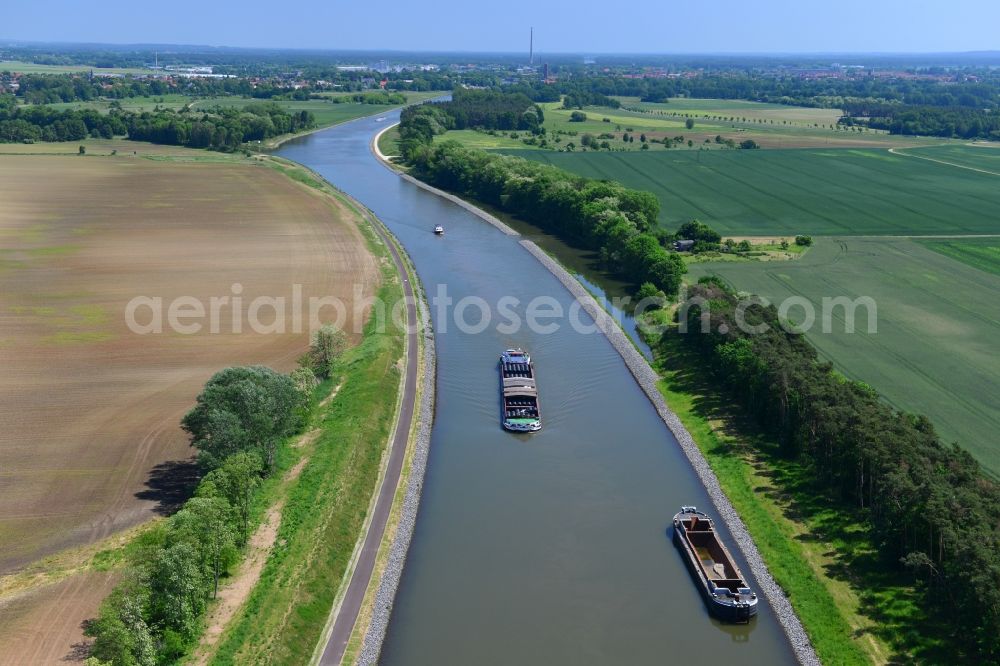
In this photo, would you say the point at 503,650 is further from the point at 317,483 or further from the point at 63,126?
the point at 63,126

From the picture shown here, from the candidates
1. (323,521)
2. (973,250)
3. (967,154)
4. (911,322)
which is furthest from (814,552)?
(967,154)

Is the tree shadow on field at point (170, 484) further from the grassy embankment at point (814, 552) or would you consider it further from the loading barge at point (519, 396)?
the grassy embankment at point (814, 552)

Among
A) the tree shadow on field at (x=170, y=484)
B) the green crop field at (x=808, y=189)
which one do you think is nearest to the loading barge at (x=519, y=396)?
the tree shadow on field at (x=170, y=484)

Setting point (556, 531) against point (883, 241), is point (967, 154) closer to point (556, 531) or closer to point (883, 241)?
point (883, 241)

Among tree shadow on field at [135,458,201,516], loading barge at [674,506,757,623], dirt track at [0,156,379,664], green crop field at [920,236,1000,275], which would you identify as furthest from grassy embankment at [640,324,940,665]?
green crop field at [920,236,1000,275]

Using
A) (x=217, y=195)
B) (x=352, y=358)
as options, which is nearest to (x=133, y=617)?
(x=352, y=358)
